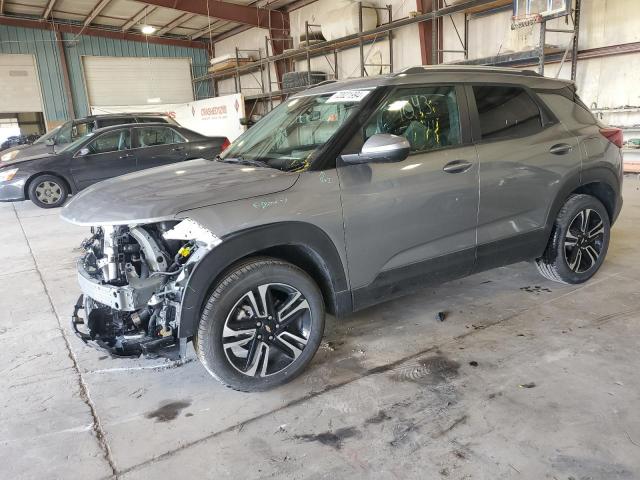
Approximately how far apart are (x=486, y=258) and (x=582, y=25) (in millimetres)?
7562

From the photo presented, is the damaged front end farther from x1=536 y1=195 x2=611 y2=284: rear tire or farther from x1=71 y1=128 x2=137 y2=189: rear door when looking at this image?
x1=71 y1=128 x2=137 y2=189: rear door

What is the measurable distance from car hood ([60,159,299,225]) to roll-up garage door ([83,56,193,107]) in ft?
62.4

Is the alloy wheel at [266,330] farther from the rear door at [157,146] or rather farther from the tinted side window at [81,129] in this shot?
the tinted side window at [81,129]

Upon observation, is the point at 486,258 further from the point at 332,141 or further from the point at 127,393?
the point at 127,393

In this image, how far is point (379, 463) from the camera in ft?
6.58

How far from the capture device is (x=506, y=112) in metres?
3.21

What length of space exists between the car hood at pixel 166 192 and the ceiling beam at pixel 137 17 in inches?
637

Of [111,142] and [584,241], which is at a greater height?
[111,142]

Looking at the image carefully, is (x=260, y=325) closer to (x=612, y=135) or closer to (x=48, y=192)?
(x=612, y=135)

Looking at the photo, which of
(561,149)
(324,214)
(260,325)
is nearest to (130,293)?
(260,325)

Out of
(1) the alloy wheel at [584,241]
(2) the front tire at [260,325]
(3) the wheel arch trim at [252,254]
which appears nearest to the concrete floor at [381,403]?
(2) the front tire at [260,325]

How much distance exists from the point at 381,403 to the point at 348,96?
5.76ft

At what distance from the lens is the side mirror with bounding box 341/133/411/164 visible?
2455mm

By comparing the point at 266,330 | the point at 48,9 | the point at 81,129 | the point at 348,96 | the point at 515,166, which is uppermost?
the point at 48,9
